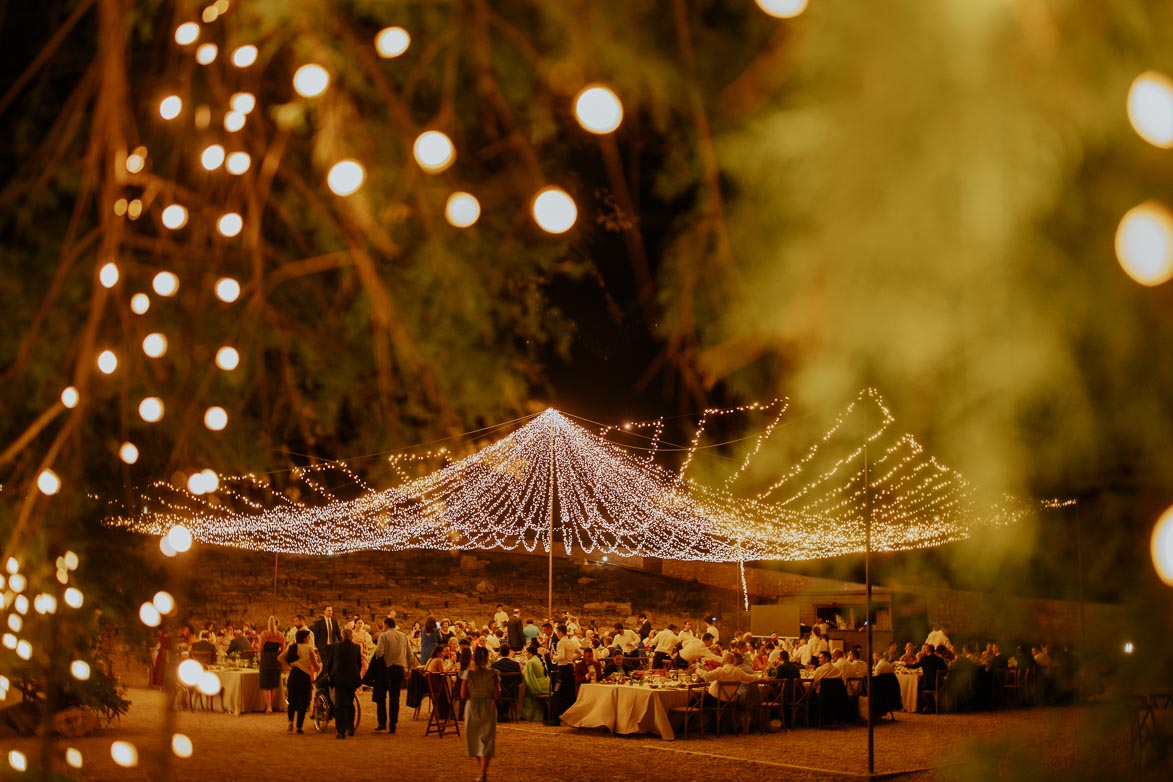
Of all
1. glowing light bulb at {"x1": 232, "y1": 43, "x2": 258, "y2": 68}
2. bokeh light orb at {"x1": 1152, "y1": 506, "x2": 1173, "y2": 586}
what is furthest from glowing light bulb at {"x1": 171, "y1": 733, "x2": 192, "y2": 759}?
bokeh light orb at {"x1": 1152, "y1": 506, "x2": 1173, "y2": 586}

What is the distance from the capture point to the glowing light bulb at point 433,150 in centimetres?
243

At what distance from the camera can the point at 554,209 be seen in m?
2.39

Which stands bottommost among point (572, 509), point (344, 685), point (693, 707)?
point (693, 707)

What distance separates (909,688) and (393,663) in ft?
23.9

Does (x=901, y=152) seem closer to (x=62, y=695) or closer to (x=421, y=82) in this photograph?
(x=421, y=82)

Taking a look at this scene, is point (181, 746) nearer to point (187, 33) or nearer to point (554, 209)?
point (554, 209)

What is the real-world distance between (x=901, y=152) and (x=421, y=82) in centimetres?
233

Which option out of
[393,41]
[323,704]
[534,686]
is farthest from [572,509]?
[393,41]

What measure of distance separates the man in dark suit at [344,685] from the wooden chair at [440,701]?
821 millimetres

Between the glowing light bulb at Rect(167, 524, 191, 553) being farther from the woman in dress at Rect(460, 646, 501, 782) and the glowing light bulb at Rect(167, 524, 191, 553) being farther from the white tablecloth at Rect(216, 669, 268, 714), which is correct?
the white tablecloth at Rect(216, 669, 268, 714)

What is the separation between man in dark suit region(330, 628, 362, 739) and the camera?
10.9 meters

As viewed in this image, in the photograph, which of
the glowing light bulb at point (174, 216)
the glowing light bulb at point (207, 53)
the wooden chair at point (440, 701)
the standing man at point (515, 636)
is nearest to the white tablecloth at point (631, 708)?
the wooden chair at point (440, 701)

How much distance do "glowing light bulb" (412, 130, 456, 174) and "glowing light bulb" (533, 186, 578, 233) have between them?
26cm

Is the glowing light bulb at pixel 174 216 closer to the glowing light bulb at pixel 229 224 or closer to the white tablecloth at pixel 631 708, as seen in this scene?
the glowing light bulb at pixel 229 224
